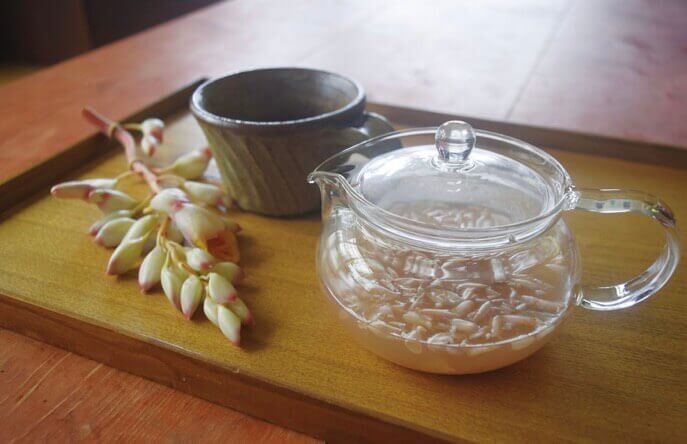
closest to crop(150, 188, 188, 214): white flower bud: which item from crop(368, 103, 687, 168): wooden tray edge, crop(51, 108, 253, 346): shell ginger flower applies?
crop(51, 108, 253, 346): shell ginger flower

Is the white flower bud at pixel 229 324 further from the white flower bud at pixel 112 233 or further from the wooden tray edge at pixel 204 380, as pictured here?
the white flower bud at pixel 112 233

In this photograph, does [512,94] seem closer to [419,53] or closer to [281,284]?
[419,53]

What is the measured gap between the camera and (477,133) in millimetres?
475

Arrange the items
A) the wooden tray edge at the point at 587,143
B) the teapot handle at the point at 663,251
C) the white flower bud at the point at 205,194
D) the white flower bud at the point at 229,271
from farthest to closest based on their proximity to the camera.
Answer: the wooden tray edge at the point at 587,143
the white flower bud at the point at 205,194
the white flower bud at the point at 229,271
the teapot handle at the point at 663,251

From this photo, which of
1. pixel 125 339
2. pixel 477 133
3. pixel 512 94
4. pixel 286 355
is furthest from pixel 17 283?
pixel 512 94

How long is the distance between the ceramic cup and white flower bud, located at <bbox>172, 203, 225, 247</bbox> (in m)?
0.07

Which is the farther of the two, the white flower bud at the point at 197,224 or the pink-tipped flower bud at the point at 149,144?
the pink-tipped flower bud at the point at 149,144

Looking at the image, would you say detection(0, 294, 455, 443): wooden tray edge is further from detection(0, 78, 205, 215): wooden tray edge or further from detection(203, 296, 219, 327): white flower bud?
detection(0, 78, 205, 215): wooden tray edge

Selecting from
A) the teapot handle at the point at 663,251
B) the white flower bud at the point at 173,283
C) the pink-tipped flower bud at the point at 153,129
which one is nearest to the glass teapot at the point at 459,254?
the teapot handle at the point at 663,251

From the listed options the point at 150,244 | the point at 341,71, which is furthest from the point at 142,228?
the point at 341,71

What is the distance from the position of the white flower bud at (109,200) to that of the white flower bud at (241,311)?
6.9 inches

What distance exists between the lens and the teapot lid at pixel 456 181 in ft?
1.37

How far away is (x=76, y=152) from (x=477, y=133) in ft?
1.39

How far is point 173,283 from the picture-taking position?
46 cm
